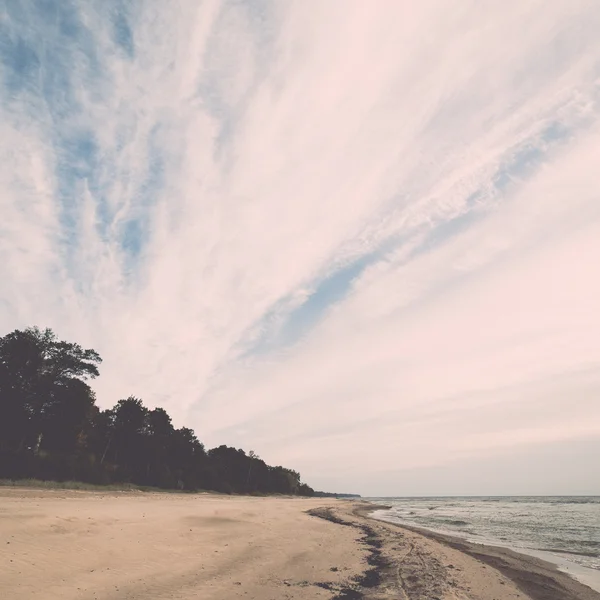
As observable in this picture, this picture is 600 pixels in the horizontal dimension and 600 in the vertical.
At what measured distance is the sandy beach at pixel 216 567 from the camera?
9797 mm

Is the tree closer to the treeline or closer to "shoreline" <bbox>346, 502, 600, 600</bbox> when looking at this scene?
the treeline

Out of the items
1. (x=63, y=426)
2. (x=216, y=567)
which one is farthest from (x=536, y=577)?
(x=63, y=426)

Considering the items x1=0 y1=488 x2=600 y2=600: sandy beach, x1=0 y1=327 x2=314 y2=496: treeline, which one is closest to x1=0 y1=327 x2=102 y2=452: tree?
x1=0 y1=327 x2=314 y2=496: treeline

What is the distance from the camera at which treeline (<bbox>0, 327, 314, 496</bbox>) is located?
4118 centimetres

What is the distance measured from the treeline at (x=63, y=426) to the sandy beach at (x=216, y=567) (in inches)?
1113

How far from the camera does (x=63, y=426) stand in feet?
149

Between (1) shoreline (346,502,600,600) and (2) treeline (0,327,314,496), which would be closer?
(1) shoreline (346,502,600,600)

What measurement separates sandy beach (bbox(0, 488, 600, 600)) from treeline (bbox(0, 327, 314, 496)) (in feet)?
92.7

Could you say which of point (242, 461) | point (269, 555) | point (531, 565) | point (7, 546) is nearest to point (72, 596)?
point (7, 546)

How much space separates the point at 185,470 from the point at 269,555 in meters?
67.7

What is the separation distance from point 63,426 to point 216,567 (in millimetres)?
41204

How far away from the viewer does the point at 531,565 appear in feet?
58.2

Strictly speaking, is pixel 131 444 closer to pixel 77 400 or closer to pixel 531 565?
pixel 77 400

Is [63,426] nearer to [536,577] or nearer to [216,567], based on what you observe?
[216,567]
